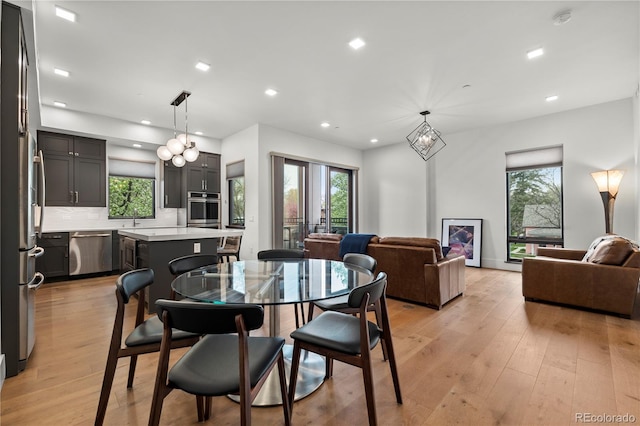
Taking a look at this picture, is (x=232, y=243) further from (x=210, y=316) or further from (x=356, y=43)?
(x=210, y=316)

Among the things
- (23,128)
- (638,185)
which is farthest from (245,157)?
(638,185)

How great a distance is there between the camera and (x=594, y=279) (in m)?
3.32

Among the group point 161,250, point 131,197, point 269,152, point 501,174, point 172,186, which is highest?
point 269,152

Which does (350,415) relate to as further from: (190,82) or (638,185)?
(638,185)

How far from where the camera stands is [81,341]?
106 inches

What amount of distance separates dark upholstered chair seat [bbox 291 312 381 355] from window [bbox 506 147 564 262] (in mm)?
5340

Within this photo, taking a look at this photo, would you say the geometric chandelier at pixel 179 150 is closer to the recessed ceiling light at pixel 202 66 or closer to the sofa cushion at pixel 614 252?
the recessed ceiling light at pixel 202 66

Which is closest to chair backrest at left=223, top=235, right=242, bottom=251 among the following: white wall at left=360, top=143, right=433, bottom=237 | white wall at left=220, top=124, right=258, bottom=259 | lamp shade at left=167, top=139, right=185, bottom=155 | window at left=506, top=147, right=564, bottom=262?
white wall at left=220, top=124, right=258, bottom=259

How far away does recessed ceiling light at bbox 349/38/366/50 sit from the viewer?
3.04m

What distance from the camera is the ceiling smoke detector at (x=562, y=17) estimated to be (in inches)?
104

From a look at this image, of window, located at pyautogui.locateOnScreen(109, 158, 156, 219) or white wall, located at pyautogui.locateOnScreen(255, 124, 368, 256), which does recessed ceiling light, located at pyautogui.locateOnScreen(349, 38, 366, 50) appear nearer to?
white wall, located at pyautogui.locateOnScreen(255, 124, 368, 256)

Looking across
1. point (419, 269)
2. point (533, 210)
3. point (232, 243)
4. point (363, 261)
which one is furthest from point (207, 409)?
point (533, 210)

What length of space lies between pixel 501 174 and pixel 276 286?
580 centimetres

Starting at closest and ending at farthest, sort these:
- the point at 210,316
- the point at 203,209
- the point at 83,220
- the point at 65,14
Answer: the point at 210,316
the point at 65,14
the point at 83,220
the point at 203,209
